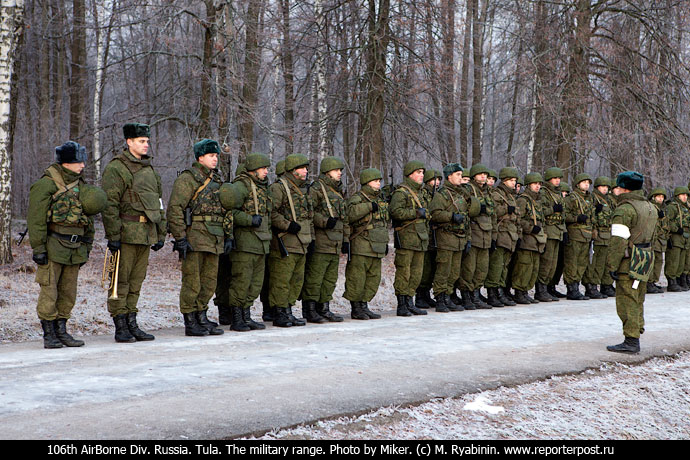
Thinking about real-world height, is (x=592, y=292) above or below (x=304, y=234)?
below

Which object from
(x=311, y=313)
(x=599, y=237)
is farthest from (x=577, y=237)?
(x=311, y=313)

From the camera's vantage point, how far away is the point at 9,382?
5.08 meters

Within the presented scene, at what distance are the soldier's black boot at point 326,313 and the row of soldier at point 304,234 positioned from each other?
0.11ft

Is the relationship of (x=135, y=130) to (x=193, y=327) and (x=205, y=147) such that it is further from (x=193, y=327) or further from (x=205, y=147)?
(x=193, y=327)

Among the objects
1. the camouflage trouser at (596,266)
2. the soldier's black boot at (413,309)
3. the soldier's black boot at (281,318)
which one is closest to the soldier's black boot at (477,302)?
the soldier's black boot at (413,309)

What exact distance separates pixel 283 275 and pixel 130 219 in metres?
2.22

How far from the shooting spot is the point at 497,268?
11.3 meters

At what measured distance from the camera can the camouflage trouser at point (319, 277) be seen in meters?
8.98

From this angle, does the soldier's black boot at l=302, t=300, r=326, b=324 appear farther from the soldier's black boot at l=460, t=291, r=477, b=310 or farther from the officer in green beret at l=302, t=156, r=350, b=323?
the soldier's black boot at l=460, t=291, r=477, b=310

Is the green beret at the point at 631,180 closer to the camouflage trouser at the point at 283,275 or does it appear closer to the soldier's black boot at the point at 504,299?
the camouflage trouser at the point at 283,275

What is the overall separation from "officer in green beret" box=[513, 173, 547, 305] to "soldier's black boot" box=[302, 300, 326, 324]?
4331 millimetres

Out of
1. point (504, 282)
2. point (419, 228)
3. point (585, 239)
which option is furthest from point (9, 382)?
point (585, 239)
